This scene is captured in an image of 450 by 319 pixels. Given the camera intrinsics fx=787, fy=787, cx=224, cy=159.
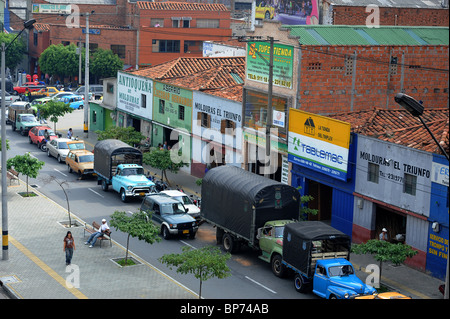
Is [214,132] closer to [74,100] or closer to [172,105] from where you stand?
[172,105]

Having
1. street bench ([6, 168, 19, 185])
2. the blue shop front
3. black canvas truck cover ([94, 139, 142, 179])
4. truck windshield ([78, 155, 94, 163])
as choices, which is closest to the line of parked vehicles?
black canvas truck cover ([94, 139, 142, 179])

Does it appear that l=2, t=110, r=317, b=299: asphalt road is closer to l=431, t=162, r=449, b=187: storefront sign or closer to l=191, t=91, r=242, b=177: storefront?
l=191, t=91, r=242, b=177: storefront

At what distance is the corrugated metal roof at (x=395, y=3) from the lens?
59812mm

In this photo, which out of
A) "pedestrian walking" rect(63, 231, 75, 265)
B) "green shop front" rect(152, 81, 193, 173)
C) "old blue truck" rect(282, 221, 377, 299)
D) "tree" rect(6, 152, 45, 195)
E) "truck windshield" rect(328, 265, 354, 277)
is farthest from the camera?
"green shop front" rect(152, 81, 193, 173)

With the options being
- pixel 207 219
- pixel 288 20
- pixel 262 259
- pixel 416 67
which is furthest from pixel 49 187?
pixel 288 20

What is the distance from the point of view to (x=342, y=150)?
37344 millimetres

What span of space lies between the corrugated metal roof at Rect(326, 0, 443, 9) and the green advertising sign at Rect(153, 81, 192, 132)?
580 inches

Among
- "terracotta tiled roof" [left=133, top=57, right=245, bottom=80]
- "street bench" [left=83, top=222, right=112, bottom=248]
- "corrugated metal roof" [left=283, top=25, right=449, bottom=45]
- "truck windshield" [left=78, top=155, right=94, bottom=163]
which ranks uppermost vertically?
"corrugated metal roof" [left=283, top=25, right=449, bottom=45]

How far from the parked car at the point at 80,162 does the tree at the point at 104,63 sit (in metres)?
42.2

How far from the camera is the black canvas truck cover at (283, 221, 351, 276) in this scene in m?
29.9

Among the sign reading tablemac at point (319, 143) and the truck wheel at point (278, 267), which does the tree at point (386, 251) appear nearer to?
the truck wheel at point (278, 267)

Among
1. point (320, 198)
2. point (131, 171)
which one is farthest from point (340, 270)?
point (131, 171)

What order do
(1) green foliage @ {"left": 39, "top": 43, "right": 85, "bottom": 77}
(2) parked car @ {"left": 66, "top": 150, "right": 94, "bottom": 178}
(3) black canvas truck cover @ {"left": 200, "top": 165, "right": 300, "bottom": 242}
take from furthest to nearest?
1. (1) green foliage @ {"left": 39, "top": 43, "right": 85, "bottom": 77}
2. (2) parked car @ {"left": 66, "top": 150, "right": 94, "bottom": 178}
3. (3) black canvas truck cover @ {"left": 200, "top": 165, "right": 300, "bottom": 242}

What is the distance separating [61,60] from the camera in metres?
93.1
